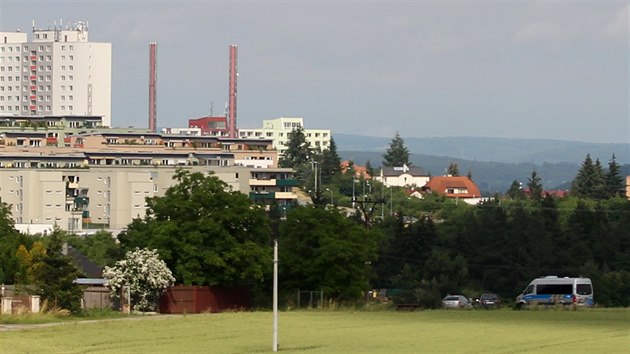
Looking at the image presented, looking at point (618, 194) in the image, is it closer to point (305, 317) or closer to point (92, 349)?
point (305, 317)

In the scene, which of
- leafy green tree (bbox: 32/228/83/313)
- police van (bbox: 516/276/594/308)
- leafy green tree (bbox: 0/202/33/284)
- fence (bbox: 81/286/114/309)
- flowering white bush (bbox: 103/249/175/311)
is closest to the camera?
leafy green tree (bbox: 32/228/83/313)

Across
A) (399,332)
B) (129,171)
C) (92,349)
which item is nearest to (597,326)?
(399,332)

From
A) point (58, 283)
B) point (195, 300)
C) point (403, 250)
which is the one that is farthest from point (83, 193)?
point (58, 283)

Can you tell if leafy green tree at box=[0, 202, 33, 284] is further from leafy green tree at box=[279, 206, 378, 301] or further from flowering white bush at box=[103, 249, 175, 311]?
leafy green tree at box=[279, 206, 378, 301]

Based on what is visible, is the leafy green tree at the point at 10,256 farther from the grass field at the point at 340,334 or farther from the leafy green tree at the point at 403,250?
the leafy green tree at the point at 403,250

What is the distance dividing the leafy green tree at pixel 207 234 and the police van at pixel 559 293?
541 inches

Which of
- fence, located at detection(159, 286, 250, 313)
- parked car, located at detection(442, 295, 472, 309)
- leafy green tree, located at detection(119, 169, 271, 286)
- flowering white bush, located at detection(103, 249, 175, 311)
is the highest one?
leafy green tree, located at detection(119, 169, 271, 286)

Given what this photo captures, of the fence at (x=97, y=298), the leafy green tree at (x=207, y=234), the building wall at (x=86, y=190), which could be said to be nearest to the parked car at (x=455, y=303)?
the leafy green tree at (x=207, y=234)

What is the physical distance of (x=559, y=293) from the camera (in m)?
80.6

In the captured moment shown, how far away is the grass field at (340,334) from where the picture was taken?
4338cm

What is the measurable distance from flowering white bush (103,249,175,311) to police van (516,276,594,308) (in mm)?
18261

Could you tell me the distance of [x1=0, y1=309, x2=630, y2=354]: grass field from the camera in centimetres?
4338

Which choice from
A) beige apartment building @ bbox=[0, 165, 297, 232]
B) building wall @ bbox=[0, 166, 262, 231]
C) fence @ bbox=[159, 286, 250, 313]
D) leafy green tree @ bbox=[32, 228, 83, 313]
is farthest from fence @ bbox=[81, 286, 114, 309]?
building wall @ bbox=[0, 166, 262, 231]

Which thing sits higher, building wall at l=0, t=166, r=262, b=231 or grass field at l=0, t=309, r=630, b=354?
building wall at l=0, t=166, r=262, b=231
